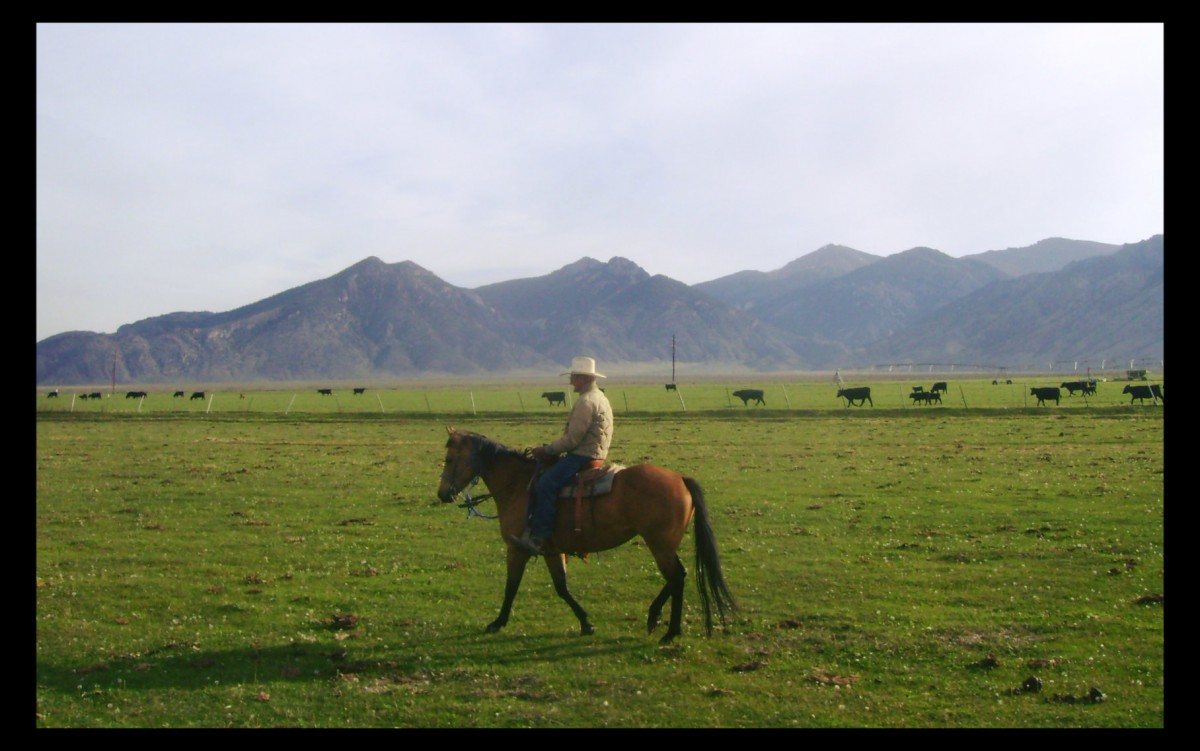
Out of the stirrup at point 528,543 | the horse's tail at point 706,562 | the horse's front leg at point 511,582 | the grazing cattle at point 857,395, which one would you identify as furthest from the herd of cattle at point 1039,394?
the stirrup at point 528,543

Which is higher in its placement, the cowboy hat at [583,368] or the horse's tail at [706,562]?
the cowboy hat at [583,368]

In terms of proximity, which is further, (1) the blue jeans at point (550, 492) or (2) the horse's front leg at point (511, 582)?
(2) the horse's front leg at point (511, 582)

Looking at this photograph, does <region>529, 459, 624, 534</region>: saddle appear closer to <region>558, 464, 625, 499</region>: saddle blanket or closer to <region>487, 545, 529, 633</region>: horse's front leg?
<region>558, 464, 625, 499</region>: saddle blanket

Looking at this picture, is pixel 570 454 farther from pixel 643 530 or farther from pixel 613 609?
pixel 613 609

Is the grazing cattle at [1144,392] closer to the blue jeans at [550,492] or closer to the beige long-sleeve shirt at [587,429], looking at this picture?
the beige long-sleeve shirt at [587,429]

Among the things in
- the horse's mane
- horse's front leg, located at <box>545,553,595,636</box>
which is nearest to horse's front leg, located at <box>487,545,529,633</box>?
horse's front leg, located at <box>545,553,595,636</box>

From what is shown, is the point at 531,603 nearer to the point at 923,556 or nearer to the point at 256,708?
the point at 256,708

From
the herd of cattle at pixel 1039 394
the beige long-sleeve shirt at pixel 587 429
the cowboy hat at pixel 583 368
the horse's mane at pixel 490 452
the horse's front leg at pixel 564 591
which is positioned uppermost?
the cowboy hat at pixel 583 368

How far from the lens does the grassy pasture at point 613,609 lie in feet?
28.4

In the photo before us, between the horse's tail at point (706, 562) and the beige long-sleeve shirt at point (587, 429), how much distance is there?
1.20 meters

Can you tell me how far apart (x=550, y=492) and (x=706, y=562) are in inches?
84.0

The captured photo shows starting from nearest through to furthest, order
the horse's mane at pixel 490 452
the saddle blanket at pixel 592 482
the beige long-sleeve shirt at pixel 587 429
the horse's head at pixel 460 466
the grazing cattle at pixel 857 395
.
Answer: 1. the beige long-sleeve shirt at pixel 587 429
2. the saddle blanket at pixel 592 482
3. the horse's head at pixel 460 466
4. the horse's mane at pixel 490 452
5. the grazing cattle at pixel 857 395

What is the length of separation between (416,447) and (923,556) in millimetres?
26205

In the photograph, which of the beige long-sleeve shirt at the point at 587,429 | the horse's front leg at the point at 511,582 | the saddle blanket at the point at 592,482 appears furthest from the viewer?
the horse's front leg at the point at 511,582
